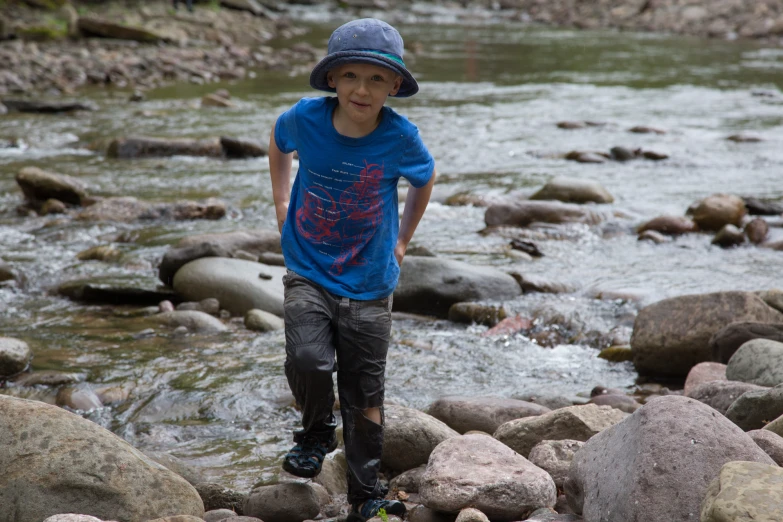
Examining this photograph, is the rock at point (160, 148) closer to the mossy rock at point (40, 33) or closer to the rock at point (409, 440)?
the rock at point (409, 440)

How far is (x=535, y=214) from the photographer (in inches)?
365

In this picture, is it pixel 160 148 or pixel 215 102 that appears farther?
pixel 215 102

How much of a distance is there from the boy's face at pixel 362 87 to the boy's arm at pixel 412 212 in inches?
15.3

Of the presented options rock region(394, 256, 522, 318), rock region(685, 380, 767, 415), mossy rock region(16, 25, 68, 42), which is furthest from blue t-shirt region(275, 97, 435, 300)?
mossy rock region(16, 25, 68, 42)

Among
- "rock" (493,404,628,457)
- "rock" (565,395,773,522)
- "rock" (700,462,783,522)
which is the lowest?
"rock" (493,404,628,457)

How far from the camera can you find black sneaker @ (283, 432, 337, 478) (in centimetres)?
355

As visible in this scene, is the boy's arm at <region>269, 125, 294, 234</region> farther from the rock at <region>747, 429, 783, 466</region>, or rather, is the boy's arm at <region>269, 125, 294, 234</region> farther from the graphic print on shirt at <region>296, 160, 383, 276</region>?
the rock at <region>747, 429, 783, 466</region>

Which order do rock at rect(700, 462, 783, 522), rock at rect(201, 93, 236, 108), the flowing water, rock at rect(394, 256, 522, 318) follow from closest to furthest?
rock at rect(700, 462, 783, 522) → the flowing water → rock at rect(394, 256, 522, 318) → rock at rect(201, 93, 236, 108)

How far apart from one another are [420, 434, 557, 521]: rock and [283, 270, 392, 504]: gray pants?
261 millimetres

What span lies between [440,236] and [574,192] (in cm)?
197

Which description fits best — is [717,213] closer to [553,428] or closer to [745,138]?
[745,138]

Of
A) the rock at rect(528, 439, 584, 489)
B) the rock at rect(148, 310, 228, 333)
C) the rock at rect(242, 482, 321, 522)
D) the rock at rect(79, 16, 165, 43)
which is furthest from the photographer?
the rock at rect(79, 16, 165, 43)

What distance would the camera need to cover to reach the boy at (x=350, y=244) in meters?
3.33

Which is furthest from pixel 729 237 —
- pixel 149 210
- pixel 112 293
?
pixel 149 210
